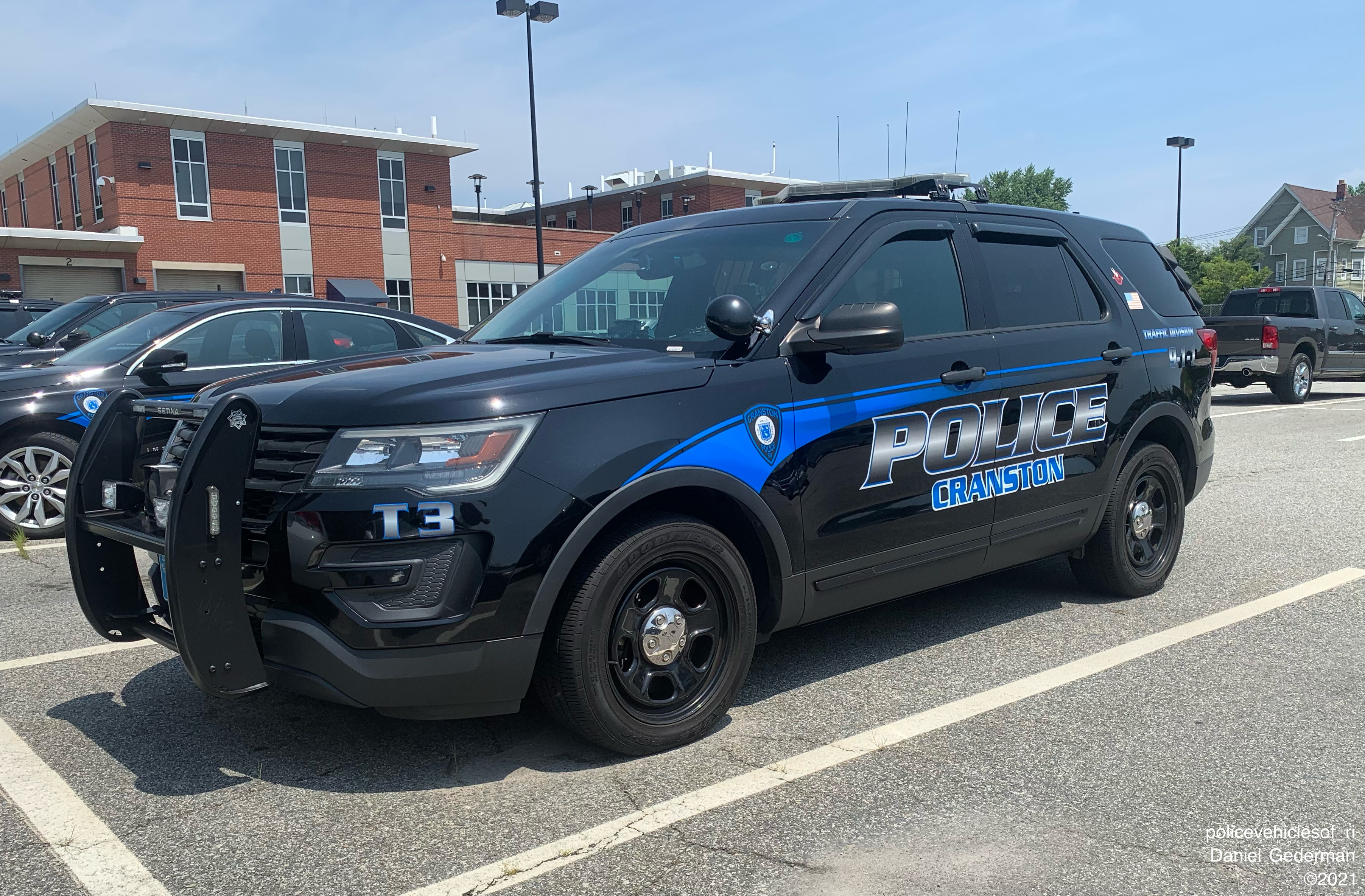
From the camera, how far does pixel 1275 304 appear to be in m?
19.2

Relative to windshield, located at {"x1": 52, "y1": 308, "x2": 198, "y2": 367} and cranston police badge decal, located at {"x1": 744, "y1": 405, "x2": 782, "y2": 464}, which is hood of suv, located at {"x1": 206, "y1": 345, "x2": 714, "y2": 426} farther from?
windshield, located at {"x1": 52, "y1": 308, "x2": 198, "y2": 367}

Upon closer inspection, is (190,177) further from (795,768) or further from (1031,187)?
(1031,187)

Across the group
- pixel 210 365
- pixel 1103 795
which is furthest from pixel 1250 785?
pixel 210 365

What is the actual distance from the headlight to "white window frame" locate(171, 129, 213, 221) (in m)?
36.4

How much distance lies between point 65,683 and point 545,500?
249cm

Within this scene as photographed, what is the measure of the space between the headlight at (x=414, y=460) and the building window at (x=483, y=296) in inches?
1568

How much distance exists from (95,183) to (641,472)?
1530 inches

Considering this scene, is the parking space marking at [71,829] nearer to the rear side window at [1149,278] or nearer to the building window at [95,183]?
the rear side window at [1149,278]

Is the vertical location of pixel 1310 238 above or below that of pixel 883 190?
above

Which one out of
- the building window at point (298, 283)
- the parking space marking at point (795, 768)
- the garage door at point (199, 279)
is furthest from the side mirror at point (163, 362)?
the building window at point (298, 283)

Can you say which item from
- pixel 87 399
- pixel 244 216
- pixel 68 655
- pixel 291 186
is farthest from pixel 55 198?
pixel 68 655

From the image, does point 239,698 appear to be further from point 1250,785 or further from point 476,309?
point 476,309

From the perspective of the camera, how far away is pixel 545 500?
3.19 meters

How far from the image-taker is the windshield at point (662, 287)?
4113mm
